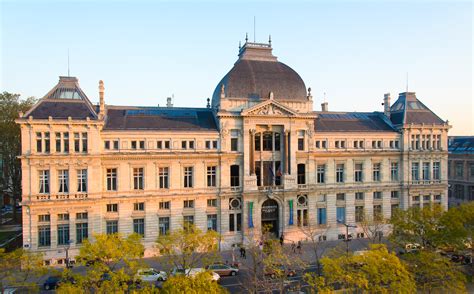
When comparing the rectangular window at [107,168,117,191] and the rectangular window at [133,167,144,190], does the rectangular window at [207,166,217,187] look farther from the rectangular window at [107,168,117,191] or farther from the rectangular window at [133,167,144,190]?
the rectangular window at [107,168,117,191]

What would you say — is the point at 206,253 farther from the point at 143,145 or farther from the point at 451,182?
the point at 451,182

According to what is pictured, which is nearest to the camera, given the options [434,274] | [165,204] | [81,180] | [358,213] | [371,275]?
[371,275]

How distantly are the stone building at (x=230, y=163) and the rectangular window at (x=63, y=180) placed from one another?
0.51 feet

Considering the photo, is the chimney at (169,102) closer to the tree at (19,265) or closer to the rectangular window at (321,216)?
the rectangular window at (321,216)

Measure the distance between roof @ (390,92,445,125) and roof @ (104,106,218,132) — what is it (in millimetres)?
39117

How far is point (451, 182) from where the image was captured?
99.2 m

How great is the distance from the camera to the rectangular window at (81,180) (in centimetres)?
6044

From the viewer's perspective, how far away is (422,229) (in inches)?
2077

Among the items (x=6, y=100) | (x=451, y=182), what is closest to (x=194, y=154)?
(x=6, y=100)

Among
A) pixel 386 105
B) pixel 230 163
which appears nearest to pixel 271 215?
pixel 230 163

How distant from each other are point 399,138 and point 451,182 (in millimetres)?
32425

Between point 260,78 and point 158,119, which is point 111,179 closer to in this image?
point 158,119

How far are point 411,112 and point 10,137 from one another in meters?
84.7

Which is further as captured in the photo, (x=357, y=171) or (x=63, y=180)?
(x=357, y=171)
